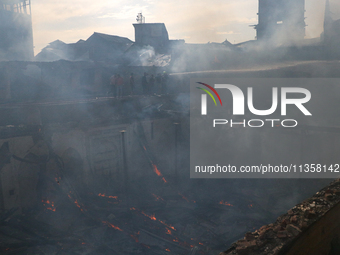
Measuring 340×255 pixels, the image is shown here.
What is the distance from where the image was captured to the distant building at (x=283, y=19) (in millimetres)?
25016

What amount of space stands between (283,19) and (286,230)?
86.6ft

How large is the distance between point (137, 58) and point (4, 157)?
19147 millimetres

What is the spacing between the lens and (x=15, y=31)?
29625mm

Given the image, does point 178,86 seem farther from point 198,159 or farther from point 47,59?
point 47,59

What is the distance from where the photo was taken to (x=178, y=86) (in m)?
21.6

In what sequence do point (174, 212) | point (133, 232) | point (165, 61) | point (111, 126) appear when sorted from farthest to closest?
point (165, 61) → point (111, 126) → point (174, 212) → point (133, 232)

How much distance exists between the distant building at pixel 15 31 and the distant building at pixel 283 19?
25942 mm

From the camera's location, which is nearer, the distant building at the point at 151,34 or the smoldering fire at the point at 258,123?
the smoldering fire at the point at 258,123

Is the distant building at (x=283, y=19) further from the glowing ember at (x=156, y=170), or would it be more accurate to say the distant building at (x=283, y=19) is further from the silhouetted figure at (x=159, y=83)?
the glowing ember at (x=156, y=170)

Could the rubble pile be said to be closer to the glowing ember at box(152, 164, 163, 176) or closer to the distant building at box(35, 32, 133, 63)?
the glowing ember at box(152, 164, 163, 176)

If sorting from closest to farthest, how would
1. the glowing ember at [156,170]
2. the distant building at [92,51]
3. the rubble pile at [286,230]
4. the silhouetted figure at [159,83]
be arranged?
the rubble pile at [286,230] < the glowing ember at [156,170] < the silhouetted figure at [159,83] < the distant building at [92,51]

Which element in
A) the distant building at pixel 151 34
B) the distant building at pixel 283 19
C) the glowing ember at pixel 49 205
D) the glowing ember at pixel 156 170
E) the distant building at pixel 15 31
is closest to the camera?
the glowing ember at pixel 49 205

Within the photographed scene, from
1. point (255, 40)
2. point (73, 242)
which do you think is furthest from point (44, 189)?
point (255, 40)

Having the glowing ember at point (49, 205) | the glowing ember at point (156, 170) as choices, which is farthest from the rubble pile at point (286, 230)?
the glowing ember at point (156, 170)
